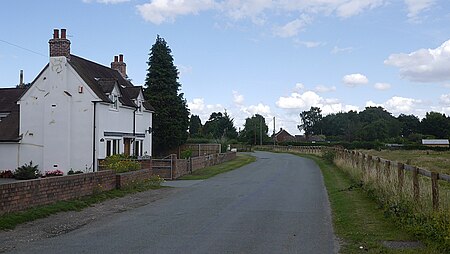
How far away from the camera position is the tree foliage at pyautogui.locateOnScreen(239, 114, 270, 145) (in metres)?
118

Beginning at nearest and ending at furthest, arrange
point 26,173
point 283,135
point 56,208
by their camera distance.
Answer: point 56,208
point 26,173
point 283,135

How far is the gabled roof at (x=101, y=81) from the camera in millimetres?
35344

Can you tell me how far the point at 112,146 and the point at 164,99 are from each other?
47.8 feet

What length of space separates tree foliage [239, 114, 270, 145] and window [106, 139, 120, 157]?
78.0 meters

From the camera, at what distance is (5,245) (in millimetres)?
9344

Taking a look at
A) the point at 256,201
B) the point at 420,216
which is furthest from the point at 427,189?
the point at 256,201

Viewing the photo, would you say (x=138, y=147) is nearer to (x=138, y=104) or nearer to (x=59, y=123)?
(x=138, y=104)

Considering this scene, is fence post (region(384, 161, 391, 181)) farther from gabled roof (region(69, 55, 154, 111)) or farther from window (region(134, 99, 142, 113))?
window (region(134, 99, 142, 113))

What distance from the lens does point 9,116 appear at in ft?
126

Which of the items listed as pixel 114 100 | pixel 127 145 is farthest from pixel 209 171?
pixel 114 100

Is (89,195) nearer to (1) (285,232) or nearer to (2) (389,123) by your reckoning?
(1) (285,232)

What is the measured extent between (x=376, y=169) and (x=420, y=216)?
8.00 metres

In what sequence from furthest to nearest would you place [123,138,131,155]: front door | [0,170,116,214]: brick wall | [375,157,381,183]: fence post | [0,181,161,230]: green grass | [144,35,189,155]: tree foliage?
[144,35,189,155]: tree foliage
[123,138,131,155]: front door
[375,157,381,183]: fence post
[0,170,116,214]: brick wall
[0,181,161,230]: green grass

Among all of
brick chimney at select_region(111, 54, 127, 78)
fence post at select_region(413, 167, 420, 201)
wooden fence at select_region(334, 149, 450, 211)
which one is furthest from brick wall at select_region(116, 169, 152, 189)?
brick chimney at select_region(111, 54, 127, 78)
